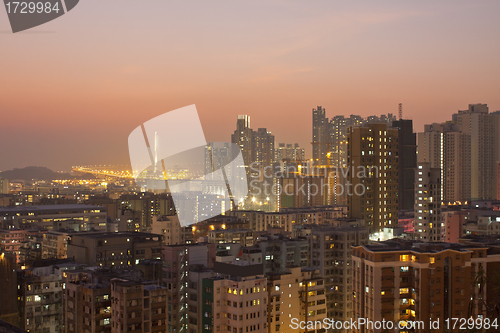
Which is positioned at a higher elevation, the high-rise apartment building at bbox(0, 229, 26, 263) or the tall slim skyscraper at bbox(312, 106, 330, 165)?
the tall slim skyscraper at bbox(312, 106, 330, 165)

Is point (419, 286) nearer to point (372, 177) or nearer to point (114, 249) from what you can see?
point (114, 249)

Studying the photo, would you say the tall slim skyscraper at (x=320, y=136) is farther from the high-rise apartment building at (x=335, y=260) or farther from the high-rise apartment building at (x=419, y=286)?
the high-rise apartment building at (x=419, y=286)

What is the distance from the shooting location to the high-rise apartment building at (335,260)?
40.8 ft

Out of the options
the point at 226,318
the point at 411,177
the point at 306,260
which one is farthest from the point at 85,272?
the point at 411,177

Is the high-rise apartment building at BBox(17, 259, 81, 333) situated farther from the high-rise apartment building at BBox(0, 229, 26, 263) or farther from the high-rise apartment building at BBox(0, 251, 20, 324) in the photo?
the high-rise apartment building at BBox(0, 229, 26, 263)

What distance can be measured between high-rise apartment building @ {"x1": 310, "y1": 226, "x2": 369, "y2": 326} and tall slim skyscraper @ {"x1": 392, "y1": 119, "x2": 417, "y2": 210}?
16806mm

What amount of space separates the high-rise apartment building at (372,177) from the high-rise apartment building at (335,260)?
12.5 feet

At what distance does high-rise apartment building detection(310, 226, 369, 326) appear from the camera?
12.4m

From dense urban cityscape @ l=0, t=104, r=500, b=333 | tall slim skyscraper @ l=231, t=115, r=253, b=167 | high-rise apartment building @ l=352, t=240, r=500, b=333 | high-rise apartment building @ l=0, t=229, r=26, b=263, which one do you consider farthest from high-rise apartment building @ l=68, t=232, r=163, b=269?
tall slim skyscraper @ l=231, t=115, r=253, b=167

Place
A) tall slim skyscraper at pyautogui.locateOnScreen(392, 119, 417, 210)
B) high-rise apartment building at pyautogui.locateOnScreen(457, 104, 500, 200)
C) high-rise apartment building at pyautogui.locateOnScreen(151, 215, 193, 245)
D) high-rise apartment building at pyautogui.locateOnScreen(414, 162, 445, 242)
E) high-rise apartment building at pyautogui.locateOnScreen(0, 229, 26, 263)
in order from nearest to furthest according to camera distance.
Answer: high-rise apartment building at pyautogui.locateOnScreen(414, 162, 445, 242)
high-rise apartment building at pyautogui.locateOnScreen(151, 215, 193, 245)
high-rise apartment building at pyautogui.locateOnScreen(0, 229, 26, 263)
tall slim skyscraper at pyautogui.locateOnScreen(392, 119, 417, 210)
high-rise apartment building at pyautogui.locateOnScreen(457, 104, 500, 200)

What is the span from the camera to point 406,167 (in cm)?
2944

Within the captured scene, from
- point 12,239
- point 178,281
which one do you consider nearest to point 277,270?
point 178,281

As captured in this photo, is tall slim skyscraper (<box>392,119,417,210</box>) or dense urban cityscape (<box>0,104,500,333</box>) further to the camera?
tall slim skyscraper (<box>392,119,417,210</box>)

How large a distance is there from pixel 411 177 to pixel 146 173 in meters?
17.8
